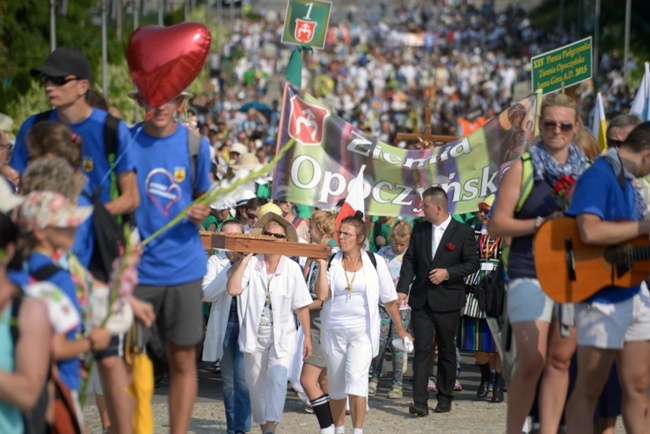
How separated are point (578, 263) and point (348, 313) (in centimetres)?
373

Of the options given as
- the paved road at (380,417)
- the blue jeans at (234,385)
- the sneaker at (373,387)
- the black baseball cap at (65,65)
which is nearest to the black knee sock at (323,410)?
the blue jeans at (234,385)

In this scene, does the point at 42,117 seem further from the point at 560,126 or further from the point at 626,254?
the point at 626,254

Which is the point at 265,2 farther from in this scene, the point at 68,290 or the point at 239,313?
the point at 68,290

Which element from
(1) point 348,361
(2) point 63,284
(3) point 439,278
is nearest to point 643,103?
(3) point 439,278

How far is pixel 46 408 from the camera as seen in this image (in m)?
5.44

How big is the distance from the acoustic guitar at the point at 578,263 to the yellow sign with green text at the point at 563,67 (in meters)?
7.43

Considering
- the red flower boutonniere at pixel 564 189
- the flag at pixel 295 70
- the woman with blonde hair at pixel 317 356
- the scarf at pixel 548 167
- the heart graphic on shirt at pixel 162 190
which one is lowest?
the woman with blonde hair at pixel 317 356

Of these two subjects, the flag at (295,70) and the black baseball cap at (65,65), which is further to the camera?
the flag at (295,70)

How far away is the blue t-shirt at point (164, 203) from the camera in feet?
23.8

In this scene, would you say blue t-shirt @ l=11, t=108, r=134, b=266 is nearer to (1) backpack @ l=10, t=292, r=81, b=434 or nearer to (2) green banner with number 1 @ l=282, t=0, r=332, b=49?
(1) backpack @ l=10, t=292, r=81, b=434

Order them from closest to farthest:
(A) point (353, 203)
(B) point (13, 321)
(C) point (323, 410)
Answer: (B) point (13, 321) → (C) point (323, 410) → (A) point (353, 203)

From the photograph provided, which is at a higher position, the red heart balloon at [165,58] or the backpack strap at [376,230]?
the red heart balloon at [165,58]

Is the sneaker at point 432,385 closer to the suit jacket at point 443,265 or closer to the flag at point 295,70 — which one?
the suit jacket at point 443,265

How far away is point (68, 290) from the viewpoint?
5.52m
